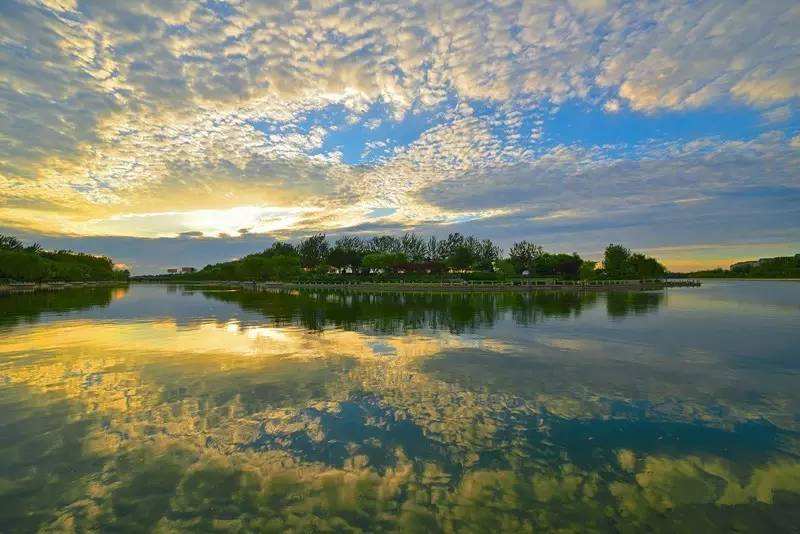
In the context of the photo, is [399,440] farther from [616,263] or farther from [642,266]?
[642,266]

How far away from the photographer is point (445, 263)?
423ft

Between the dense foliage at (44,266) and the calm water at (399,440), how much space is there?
114m

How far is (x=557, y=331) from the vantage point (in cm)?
2336

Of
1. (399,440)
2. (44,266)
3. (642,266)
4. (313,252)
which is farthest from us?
(313,252)

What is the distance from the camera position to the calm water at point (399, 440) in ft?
19.6

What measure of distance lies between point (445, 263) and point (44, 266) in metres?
108

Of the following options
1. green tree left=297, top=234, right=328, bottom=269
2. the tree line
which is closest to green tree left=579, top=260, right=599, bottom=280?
the tree line

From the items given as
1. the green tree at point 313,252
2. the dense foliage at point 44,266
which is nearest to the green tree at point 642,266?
the green tree at point 313,252

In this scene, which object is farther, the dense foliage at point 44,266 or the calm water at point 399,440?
the dense foliage at point 44,266

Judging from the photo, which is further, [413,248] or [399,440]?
[413,248]

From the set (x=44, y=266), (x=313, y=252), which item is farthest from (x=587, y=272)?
(x=44, y=266)

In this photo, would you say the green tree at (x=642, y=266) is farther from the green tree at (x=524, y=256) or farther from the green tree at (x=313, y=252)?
the green tree at (x=313, y=252)

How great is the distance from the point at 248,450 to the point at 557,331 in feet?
63.1

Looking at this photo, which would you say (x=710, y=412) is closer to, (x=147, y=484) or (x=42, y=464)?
(x=147, y=484)
